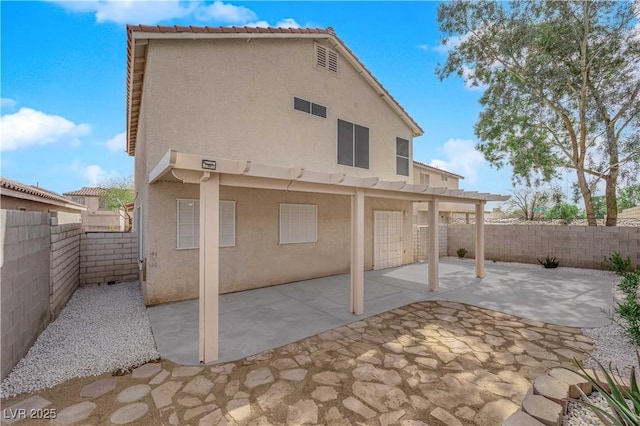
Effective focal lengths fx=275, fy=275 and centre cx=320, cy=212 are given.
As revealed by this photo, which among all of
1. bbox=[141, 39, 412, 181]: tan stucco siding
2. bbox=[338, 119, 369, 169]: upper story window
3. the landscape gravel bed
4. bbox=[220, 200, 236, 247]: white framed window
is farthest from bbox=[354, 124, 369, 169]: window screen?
the landscape gravel bed

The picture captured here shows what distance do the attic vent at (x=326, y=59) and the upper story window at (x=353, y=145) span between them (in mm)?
1930

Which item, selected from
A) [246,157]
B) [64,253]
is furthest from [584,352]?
[64,253]

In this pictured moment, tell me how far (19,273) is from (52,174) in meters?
41.2

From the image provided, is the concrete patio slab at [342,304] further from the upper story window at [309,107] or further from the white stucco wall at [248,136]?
the upper story window at [309,107]

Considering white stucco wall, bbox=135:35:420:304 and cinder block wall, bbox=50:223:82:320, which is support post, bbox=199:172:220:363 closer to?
white stucco wall, bbox=135:35:420:304

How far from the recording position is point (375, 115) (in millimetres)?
11586

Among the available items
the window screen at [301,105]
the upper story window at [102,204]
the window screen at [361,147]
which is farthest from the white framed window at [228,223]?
the upper story window at [102,204]

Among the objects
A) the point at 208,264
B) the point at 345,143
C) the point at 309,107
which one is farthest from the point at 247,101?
the point at 208,264

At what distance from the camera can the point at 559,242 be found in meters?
12.4

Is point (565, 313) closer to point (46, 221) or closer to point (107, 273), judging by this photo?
point (46, 221)

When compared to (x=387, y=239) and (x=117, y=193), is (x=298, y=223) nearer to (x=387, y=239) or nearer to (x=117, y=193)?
(x=387, y=239)

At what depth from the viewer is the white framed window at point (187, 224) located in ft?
23.7

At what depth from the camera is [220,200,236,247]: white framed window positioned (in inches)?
310

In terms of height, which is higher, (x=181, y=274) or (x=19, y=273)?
(x=19, y=273)
